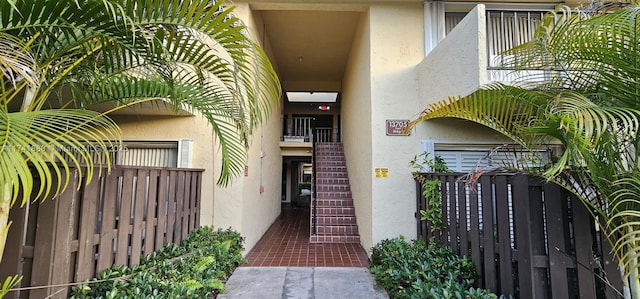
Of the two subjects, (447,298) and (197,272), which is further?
(197,272)

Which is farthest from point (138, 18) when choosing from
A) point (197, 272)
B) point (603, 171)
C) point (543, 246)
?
point (543, 246)

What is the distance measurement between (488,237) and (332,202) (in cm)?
460

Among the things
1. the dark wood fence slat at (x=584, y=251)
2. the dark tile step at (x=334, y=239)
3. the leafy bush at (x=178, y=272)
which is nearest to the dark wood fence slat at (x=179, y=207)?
the leafy bush at (x=178, y=272)

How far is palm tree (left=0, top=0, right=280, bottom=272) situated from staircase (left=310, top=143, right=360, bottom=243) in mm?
A: 4450

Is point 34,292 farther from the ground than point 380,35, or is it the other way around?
point 380,35

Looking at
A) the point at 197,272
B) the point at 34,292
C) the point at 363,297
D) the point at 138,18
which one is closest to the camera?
the point at 138,18

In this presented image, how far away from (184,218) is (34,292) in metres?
2.18

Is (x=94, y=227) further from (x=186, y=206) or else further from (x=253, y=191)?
(x=253, y=191)

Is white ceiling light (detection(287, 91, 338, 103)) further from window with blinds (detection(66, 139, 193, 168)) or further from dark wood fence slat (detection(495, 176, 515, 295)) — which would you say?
dark wood fence slat (detection(495, 176, 515, 295))

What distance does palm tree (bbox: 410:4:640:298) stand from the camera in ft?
5.36

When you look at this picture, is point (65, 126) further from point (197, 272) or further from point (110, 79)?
point (197, 272)

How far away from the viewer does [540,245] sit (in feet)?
8.09

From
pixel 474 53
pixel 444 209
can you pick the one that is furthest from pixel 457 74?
pixel 444 209

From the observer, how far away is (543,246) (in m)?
2.46
